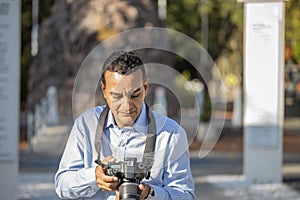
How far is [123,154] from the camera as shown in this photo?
155 inches

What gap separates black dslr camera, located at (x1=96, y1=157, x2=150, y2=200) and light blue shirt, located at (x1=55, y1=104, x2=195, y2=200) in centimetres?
16

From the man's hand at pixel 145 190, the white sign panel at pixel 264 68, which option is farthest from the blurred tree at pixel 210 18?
the man's hand at pixel 145 190

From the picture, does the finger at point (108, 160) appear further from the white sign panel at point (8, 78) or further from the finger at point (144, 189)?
the white sign panel at point (8, 78)

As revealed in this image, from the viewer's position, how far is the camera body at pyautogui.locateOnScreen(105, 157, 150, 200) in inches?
145

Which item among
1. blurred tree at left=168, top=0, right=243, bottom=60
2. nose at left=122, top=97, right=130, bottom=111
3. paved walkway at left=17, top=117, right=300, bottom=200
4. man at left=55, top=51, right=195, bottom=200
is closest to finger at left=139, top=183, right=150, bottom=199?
man at left=55, top=51, right=195, bottom=200

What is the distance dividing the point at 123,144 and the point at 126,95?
0.85 ft

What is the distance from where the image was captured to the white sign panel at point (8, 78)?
10047 millimetres

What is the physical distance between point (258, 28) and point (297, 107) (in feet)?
132

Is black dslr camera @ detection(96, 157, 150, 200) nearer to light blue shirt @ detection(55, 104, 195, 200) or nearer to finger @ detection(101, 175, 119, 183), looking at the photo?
finger @ detection(101, 175, 119, 183)

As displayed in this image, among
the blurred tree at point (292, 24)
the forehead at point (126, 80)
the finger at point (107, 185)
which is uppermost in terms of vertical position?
the blurred tree at point (292, 24)

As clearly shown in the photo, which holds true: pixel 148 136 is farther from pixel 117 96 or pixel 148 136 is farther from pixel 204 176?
pixel 204 176

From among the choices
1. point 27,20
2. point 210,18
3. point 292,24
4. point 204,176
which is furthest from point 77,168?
point 210,18

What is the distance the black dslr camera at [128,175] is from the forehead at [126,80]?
0.35 m

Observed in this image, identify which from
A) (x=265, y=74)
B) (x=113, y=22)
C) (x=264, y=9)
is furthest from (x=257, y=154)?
(x=113, y=22)
